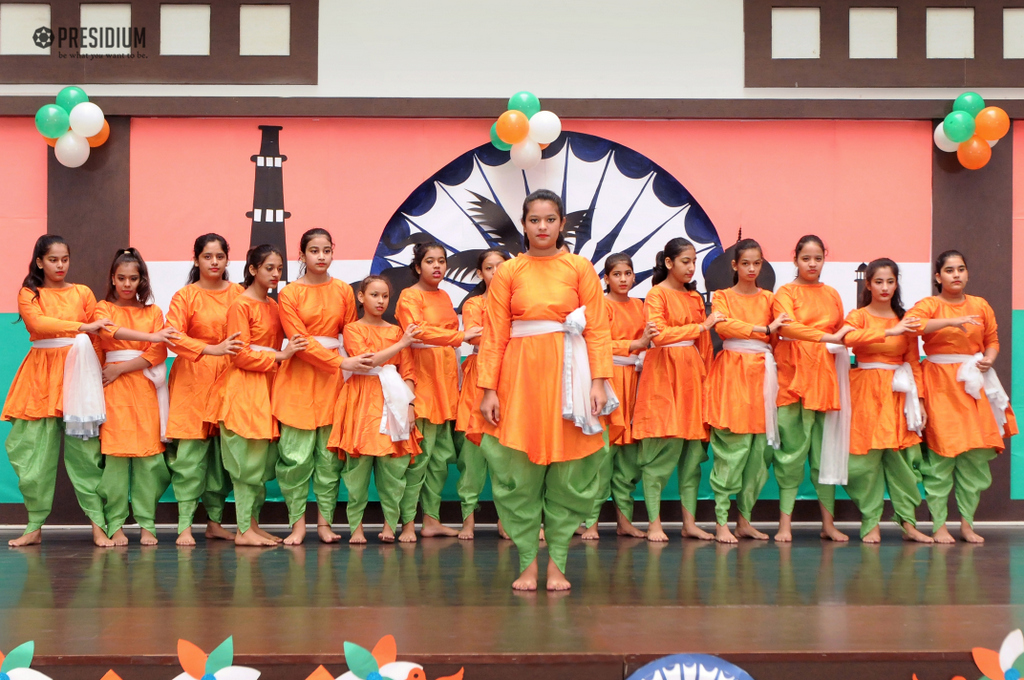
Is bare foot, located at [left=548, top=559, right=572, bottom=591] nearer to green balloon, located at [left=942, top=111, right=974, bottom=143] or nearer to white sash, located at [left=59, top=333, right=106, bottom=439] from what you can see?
white sash, located at [left=59, top=333, right=106, bottom=439]

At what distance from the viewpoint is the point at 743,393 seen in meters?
4.73

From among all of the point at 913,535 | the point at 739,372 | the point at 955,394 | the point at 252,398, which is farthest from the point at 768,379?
the point at 252,398

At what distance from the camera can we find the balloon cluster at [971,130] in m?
5.30

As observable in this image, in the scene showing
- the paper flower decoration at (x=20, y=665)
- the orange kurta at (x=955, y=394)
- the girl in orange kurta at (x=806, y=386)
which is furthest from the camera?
the girl in orange kurta at (x=806, y=386)

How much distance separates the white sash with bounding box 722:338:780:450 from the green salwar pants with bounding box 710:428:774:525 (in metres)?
0.05

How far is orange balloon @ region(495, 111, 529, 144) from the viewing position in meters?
5.15

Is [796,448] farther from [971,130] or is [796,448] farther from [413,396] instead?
[971,130]

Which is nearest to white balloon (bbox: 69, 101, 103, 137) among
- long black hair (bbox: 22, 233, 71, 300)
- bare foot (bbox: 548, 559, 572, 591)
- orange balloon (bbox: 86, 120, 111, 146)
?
orange balloon (bbox: 86, 120, 111, 146)

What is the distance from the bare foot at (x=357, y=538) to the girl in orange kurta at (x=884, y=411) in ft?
8.47

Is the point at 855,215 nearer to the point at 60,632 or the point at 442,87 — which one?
the point at 442,87

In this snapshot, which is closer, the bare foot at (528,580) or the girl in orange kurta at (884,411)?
the bare foot at (528,580)

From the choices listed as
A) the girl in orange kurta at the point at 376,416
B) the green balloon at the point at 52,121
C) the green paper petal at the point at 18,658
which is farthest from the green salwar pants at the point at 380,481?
the green balloon at the point at 52,121

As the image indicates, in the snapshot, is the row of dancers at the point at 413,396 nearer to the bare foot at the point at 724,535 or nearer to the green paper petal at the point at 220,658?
the bare foot at the point at 724,535

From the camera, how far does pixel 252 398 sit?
4539mm
